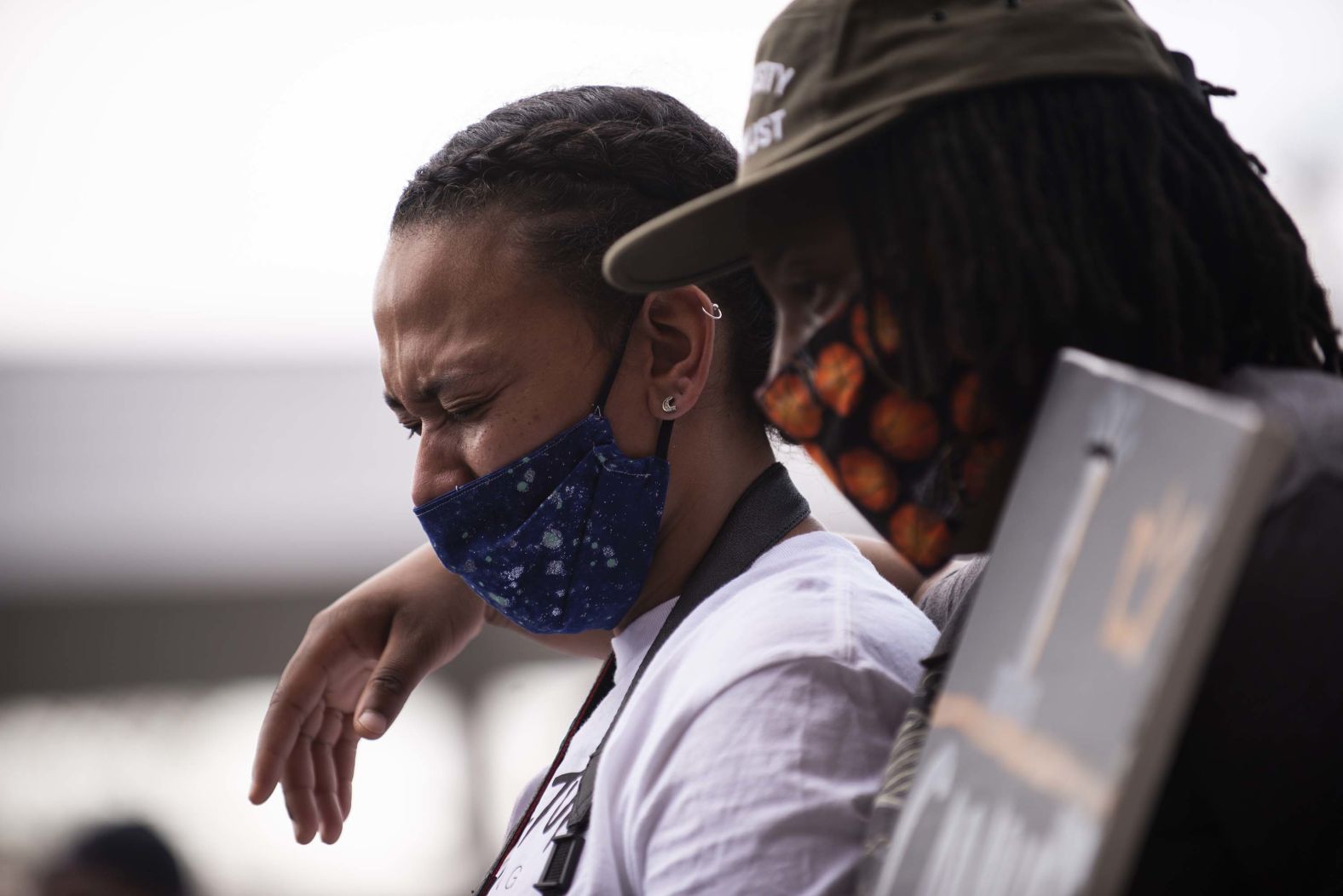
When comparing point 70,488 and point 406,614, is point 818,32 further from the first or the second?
point 70,488

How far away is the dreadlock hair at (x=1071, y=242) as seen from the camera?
39.3 inches

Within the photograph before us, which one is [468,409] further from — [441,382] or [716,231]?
[716,231]

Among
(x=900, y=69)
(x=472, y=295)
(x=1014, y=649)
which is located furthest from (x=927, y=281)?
(x=472, y=295)

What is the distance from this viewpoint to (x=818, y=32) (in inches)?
45.1

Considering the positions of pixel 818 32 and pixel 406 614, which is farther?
pixel 406 614

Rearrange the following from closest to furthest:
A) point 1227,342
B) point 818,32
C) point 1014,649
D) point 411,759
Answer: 1. point 1014,649
2. point 1227,342
3. point 818,32
4. point 411,759

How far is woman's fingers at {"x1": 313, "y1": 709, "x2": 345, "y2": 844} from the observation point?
229cm

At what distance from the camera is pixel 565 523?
1748 mm

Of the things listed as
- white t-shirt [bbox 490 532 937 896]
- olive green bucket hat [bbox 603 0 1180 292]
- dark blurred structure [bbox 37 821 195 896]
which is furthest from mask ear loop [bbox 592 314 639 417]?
dark blurred structure [bbox 37 821 195 896]

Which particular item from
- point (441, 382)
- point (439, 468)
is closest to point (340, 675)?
point (439, 468)

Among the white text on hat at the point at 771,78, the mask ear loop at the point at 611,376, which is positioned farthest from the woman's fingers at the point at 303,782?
the white text on hat at the point at 771,78

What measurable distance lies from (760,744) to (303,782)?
4.49 ft

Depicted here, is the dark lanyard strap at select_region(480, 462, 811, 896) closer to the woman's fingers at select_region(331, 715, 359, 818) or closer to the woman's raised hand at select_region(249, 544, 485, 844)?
the woman's raised hand at select_region(249, 544, 485, 844)

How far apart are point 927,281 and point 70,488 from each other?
828 centimetres
